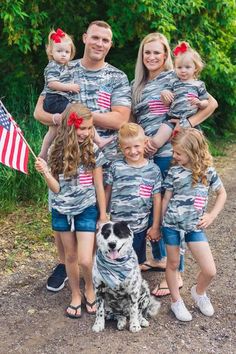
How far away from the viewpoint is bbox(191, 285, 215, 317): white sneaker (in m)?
4.32

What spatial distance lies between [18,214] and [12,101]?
2202 millimetres

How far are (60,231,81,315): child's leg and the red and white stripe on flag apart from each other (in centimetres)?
102

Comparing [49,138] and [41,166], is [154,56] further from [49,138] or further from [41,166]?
[41,166]

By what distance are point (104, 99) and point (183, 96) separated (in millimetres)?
613

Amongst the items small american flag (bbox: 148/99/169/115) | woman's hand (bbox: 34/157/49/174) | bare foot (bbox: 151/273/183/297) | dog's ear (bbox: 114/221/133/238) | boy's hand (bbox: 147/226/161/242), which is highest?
small american flag (bbox: 148/99/169/115)

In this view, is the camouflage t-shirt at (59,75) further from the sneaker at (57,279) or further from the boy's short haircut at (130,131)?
the sneaker at (57,279)

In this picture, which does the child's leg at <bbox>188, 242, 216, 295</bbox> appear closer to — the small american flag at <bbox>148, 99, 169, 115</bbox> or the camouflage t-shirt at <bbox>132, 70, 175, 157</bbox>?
the camouflage t-shirt at <bbox>132, 70, 175, 157</bbox>

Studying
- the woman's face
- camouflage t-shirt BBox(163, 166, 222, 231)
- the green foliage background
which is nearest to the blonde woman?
the woman's face

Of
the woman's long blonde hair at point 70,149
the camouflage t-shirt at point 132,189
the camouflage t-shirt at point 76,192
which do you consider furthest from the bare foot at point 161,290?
the woman's long blonde hair at point 70,149

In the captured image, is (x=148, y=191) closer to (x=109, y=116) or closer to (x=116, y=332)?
(x=109, y=116)

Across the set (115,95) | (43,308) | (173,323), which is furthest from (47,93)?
(173,323)

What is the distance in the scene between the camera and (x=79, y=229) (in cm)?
420

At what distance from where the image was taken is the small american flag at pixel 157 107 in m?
4.38

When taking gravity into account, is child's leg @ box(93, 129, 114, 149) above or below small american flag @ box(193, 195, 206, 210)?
above
